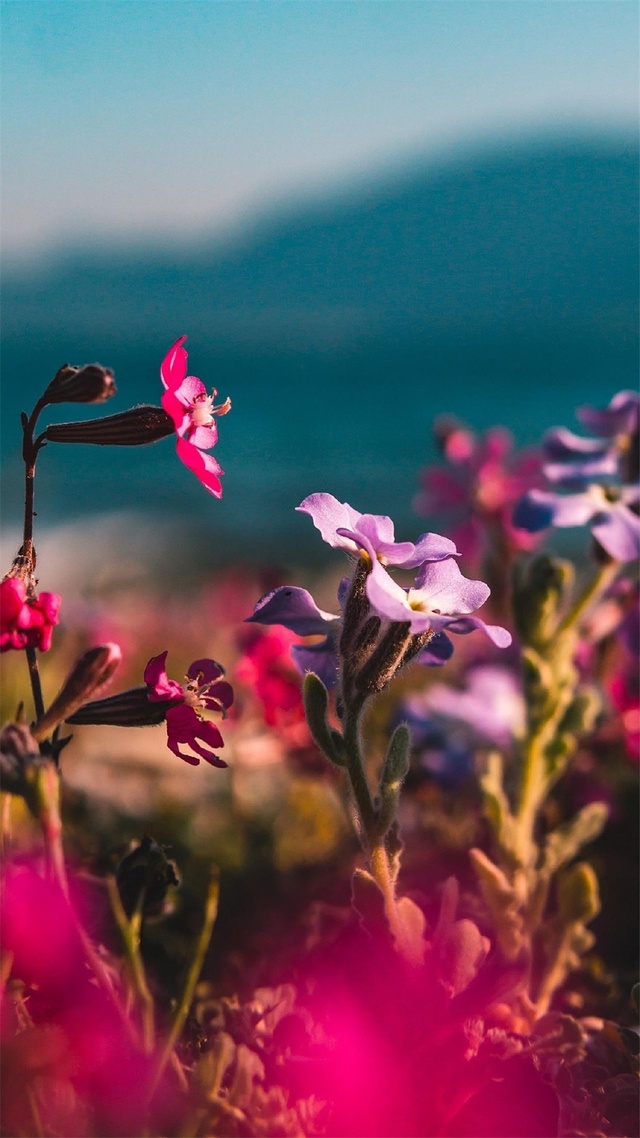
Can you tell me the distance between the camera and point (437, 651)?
0.48m

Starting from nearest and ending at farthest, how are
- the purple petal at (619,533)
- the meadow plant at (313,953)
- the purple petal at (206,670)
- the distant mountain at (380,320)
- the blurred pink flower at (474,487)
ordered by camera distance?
the meadow plant at (313,953) < the purple petal at (206,670) < the purple petal at (619,533) < the blurred pink flower at (474,487) < the distant mountain at (380,320)

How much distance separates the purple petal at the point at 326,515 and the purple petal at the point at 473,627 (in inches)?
2.0

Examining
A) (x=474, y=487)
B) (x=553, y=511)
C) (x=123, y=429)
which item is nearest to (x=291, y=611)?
(x=123, y=429)

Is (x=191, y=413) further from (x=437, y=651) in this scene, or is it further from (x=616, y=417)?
(x=616, y=417)

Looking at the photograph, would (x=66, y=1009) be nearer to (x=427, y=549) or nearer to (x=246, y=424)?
(x=427, y=549)

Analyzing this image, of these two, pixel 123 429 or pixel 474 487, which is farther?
pixel 474 487

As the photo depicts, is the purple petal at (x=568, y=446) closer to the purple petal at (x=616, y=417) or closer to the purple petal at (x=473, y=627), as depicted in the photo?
the purple petal at (x=616, y=417)

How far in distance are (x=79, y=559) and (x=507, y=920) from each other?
202 cm

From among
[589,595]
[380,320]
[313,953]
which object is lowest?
[380,320]

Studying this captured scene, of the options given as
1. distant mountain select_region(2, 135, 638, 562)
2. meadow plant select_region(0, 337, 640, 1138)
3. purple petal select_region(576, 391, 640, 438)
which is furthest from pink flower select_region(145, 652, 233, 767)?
distant mountain select_region(2, 135, 638, 562)

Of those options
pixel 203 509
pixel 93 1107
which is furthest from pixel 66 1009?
pixel 203 509

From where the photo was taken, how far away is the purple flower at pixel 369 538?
41 cm

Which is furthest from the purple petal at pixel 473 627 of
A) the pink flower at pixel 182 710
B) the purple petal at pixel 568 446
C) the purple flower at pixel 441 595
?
the purple petal at pixel 568 446

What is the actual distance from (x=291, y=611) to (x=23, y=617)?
12cm
